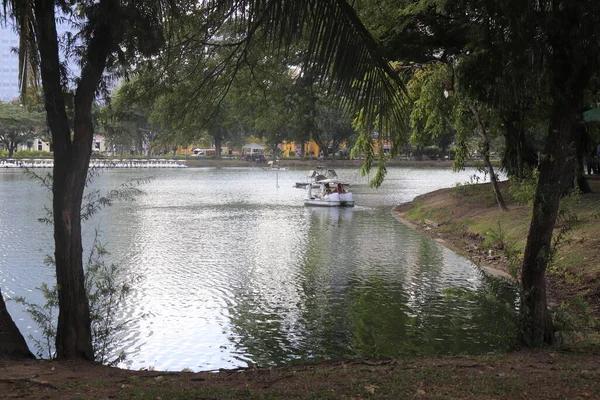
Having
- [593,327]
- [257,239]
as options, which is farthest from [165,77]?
[257,239]

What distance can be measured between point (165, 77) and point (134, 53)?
0.91 meters

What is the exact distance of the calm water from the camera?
28.1 feet

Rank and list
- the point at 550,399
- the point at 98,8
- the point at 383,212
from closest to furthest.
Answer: the point at 550,399, the point at 98,8, the point at 383,212

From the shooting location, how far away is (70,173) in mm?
6414

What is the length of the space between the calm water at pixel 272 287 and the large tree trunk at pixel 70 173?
1.50 metres

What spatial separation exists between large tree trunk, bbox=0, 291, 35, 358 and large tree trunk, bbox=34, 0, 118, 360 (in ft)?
1.84

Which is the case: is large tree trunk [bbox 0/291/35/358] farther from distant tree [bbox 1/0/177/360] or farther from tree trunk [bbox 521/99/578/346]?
tree trunk [bbox 521/99/578/346]

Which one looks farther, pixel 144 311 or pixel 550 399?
pixel 144 311

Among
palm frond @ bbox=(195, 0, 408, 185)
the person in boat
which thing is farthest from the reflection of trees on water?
the person in boat

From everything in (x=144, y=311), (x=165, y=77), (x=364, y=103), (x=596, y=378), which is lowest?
(x=144, y=311)

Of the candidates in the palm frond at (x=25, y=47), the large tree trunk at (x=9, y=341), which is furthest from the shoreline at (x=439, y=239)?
the palm frond at (x=25, y=47)

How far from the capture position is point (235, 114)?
410 inches

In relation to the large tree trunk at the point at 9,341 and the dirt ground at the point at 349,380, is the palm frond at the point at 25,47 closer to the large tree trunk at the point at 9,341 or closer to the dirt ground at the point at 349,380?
the large tree trunk at the point at 9,341

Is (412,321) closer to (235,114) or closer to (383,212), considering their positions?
(235,114)
